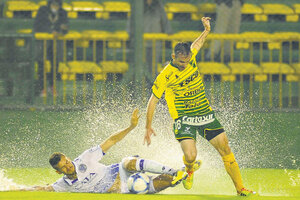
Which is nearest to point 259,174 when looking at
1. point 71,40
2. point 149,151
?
point 149,151

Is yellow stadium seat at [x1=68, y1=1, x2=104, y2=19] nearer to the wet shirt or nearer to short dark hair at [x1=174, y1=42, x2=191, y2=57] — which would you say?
the wet shirt

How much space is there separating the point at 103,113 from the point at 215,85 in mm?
2097

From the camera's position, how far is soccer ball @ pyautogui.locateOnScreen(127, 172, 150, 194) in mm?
7707

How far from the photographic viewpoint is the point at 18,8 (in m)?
14.7

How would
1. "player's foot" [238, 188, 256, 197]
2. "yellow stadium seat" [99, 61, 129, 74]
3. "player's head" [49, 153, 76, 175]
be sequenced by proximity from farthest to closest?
"yellow stadium seat" [99, 61, 129, 74], "player's foot" [238, 188, 256, 197], "player's head" [49, 153, 76, 175]

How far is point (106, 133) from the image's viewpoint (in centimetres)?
1081

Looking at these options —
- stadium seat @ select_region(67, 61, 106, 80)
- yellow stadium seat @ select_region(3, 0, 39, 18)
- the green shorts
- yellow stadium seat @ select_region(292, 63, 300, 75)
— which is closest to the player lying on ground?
the green shorts

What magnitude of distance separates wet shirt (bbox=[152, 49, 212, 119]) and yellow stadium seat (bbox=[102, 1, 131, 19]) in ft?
24.0

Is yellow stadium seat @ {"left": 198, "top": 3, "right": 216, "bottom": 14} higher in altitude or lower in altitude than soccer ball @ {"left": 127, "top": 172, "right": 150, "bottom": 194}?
higher

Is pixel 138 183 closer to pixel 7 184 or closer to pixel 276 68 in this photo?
pixel 7 184

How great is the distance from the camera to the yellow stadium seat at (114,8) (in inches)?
599

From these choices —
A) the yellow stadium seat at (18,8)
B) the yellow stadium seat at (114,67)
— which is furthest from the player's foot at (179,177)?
the yellow stadium seat at (18,8)

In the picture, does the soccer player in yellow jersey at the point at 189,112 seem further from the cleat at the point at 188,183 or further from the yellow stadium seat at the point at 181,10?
the yellow stadium seat at the point at 181,10

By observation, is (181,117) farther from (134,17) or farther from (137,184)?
(134,17)
